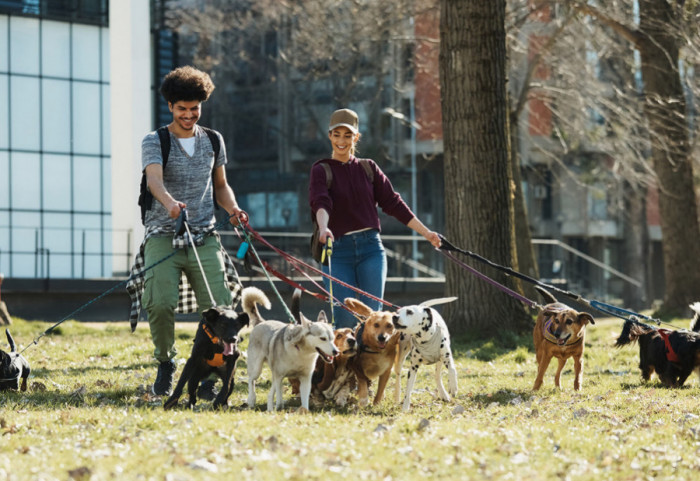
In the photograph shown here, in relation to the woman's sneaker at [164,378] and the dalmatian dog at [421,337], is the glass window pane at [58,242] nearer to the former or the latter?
A: the woman's sneaker at [164,378]

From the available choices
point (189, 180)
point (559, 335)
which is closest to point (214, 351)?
point (189, 180)

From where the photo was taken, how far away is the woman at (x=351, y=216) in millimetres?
8375

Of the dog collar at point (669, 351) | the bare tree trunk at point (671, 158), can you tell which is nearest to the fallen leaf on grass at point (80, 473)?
the dog collar at point (669, 351)

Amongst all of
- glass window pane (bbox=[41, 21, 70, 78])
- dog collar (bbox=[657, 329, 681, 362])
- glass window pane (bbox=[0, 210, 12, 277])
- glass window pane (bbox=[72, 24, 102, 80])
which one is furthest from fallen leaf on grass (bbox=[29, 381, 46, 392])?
glass window pane (bbox=[72, 24, 102, 80])

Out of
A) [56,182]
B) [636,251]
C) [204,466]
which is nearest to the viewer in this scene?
[204,466]

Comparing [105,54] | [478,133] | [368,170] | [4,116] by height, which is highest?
[105,54]

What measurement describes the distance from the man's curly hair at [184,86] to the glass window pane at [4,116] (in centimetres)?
2537

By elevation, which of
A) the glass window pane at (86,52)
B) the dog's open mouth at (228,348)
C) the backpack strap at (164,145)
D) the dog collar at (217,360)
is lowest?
the dog collar at (217,360)

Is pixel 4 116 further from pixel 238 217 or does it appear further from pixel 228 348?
pixel 228 348

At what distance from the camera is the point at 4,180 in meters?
31.0

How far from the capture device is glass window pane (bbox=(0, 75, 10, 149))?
3122 centimetres

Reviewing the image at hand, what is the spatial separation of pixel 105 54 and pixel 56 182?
4345 millimetres

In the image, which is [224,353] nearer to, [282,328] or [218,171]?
[282,328]

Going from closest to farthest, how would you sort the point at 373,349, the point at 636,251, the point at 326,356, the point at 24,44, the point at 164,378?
the point at 326,356 < the point at 373,349 < the point at 164,378 < the point at 24,44 < the point at 636,251
